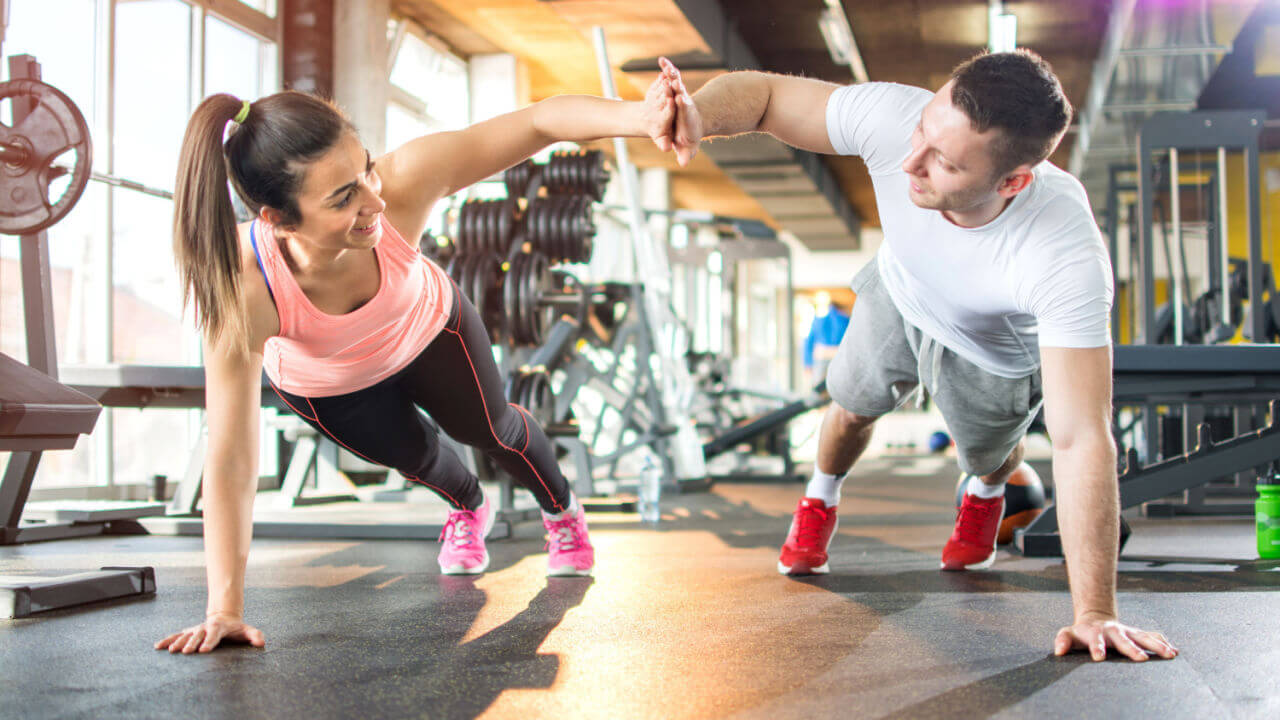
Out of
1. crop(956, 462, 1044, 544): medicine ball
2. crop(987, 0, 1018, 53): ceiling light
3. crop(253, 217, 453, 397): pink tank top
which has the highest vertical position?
crop(987, 0, 1018, 53): ceiling light

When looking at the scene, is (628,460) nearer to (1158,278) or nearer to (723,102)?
(723,102)

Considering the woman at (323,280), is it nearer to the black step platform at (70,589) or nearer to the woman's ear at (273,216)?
the woman's ear at (273,216)

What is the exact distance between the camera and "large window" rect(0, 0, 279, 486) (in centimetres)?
450

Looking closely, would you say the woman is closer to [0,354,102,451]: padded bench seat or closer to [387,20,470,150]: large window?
[0,354,102,451]: padded bench seat

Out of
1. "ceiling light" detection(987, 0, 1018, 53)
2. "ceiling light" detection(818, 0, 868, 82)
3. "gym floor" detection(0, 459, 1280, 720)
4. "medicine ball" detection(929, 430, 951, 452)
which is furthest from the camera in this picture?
"medicine ball" detection(929, 430, 951, 452)

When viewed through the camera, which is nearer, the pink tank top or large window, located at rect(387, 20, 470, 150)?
the pink tank top

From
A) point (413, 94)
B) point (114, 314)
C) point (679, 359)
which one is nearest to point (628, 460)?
point (679, 359)

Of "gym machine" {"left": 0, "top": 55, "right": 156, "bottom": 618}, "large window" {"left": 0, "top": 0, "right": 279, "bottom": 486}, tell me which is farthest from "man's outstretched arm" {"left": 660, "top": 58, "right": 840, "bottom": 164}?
"large window" {"left": 0, "top": 0, "right": 279, "bottom": 486}

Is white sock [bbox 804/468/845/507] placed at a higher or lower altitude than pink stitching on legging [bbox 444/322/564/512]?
lower

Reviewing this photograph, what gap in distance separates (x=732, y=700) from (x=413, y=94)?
256 inches

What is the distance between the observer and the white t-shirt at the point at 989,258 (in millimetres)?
1434

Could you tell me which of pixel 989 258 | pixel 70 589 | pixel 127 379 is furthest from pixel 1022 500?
pixel 127 379

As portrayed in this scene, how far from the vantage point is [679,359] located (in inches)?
240

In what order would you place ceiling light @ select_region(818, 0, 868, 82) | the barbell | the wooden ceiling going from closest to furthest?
1. the barbell
2. the wooden ceiling
3. ceiling light @ select_region(818, 0, 868, 82)
